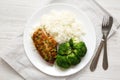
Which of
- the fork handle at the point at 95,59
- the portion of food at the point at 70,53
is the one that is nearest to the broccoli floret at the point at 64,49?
the portion of food at the point at 70,53

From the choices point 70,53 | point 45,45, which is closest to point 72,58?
point 70,53

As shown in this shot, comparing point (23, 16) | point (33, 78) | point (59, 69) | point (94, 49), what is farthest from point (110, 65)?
point (23, 16)

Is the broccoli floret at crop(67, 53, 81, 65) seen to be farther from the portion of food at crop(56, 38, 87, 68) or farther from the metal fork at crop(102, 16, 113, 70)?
the metal fork at crop(102, 16, 113, 70)

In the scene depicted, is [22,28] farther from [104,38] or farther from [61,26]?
[104,38]

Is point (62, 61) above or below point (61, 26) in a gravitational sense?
below

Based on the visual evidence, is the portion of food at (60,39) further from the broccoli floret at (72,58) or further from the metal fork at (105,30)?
the metal fork at (105,30)

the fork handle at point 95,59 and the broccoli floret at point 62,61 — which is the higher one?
the broccoli floret at point 62,61
